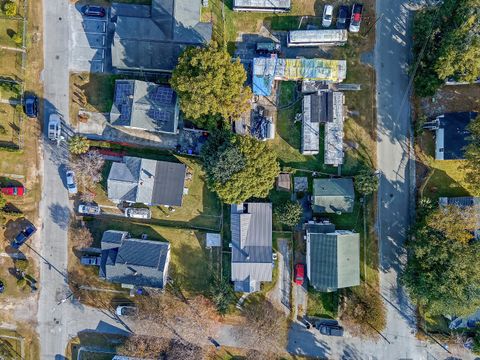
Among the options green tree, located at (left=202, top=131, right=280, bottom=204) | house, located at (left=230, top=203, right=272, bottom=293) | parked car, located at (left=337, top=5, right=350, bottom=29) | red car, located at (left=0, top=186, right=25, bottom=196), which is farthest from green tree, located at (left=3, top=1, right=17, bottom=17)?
parked car, located at (left=337, top=5, right=350, bottom=29)

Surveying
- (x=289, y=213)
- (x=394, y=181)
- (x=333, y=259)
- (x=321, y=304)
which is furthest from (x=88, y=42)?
(x=321, y=304)

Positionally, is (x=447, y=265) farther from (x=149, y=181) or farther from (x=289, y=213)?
(x=149, y=181)

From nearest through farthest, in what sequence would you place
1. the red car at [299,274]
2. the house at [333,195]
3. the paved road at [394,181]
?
the house at [333,195]
the red car at [299,274]
the paved road at [394,181]

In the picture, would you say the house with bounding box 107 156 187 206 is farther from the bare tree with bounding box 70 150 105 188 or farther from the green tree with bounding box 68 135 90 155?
the green tree with bounding box 68 135 90 155

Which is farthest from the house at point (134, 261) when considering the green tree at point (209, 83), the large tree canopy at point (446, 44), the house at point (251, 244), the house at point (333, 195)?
the large tree canopy at point (446, 44)

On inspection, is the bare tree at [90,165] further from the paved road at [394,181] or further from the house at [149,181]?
the paved road at [394,181]

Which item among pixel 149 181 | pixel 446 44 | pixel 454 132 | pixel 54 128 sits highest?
pixel 446 44
